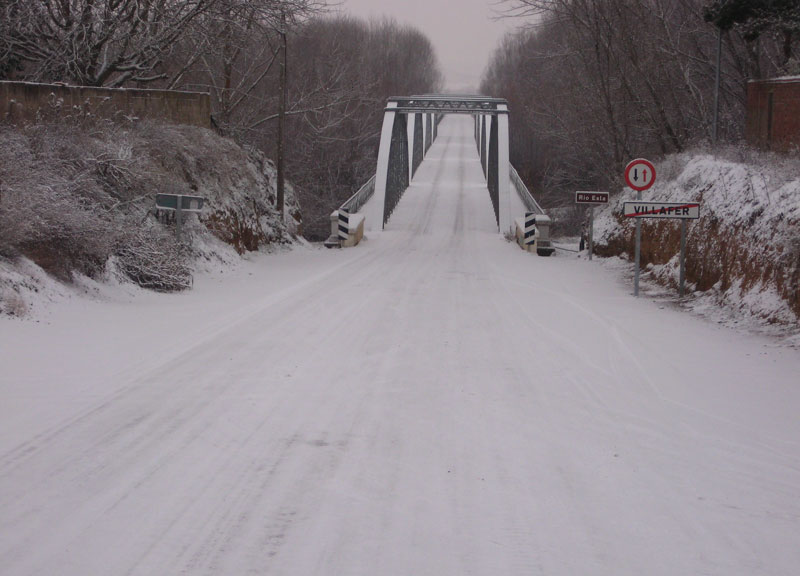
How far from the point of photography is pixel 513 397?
7137mm

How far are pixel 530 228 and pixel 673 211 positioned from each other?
1264 cm

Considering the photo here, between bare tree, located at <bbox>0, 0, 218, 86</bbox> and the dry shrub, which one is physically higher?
bare tree, located at <bbox>0, 0, 218, 86</bbox>

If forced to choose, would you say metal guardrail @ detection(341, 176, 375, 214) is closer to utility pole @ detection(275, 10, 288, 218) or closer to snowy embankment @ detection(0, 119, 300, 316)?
utility pole @ detection(275, 10, 288, 218)

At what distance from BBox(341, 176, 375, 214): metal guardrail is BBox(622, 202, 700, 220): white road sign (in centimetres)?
1773

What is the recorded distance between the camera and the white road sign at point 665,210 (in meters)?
12.5

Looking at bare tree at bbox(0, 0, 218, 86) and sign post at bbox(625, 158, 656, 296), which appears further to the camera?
bare tree at bbox(0, 0, 218, 86)

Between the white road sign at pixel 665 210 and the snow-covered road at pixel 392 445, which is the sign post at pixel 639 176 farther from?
the snow-covered road at pixel 392 445

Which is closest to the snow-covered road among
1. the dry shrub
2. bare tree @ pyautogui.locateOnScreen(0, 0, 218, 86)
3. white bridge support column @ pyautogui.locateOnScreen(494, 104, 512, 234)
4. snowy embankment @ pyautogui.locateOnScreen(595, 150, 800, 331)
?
snowy embankment @ pyautogui.locateOnScreen(595, 150, 800, 331)

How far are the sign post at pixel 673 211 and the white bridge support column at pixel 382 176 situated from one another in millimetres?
22339

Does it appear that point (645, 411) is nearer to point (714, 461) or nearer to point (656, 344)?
point (714, 461)

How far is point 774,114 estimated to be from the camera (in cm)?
1850

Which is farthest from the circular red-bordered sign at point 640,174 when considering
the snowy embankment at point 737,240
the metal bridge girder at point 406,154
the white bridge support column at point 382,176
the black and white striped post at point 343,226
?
the white bridge support column at point 382,176

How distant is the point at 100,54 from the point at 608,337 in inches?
711

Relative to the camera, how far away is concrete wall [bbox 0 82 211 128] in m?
16.3
